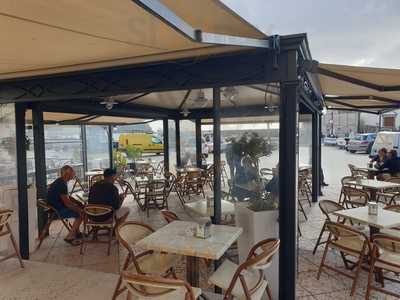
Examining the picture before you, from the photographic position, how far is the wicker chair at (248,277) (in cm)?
213

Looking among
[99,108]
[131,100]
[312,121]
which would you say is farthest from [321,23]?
[99,108]

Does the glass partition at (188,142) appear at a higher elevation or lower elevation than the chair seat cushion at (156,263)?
higher

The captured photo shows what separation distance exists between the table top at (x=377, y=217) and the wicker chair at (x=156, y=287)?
6.81ft

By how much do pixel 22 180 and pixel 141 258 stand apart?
7.26 ft

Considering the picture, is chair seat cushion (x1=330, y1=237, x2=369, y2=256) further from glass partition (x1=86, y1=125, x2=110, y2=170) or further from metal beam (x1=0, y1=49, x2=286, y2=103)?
glass partition (x1=86, y1=125, x2=110, y2=170)

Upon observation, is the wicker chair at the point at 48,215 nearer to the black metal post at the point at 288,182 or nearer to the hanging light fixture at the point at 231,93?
the hanging light fixture at the point at 231,93

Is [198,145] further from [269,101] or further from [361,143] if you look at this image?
[361,143]

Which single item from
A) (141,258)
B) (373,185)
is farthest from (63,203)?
(373,185)

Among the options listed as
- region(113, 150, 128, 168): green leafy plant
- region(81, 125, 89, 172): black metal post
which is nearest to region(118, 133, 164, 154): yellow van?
region(113, 150, 128, 168): green leafy plant

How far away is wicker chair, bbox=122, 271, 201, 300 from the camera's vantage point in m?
1.81

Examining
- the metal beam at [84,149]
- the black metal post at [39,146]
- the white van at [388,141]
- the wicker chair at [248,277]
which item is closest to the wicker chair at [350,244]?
the wicker chair at [248,277]

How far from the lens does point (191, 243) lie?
2.45 meters

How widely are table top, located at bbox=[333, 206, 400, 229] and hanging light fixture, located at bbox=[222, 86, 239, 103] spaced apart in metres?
1.84

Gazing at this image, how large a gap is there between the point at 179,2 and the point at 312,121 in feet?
20.9
